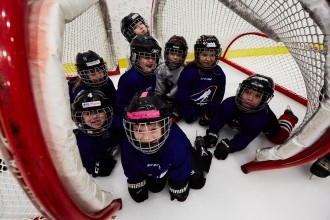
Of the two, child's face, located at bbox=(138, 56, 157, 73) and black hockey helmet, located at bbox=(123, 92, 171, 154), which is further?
child's face, located at bbox=(138, 56, 157, 73)

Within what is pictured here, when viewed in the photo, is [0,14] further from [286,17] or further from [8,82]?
[286,17]

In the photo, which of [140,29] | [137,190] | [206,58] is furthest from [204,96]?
[137,190]

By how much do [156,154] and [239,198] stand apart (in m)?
0.62

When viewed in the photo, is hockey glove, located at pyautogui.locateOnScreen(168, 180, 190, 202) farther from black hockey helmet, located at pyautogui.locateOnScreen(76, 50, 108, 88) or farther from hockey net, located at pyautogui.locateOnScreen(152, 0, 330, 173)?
black hockey helmet, located at pyautogui.locateOnScreen(76, 50, 108, 88)

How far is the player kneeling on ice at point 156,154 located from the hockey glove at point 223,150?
0.24 ft

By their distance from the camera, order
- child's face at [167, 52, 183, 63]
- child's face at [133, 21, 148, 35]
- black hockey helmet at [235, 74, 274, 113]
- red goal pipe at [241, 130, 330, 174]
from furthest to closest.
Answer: child's face at [133, 21, 148, 35], child's face at [167, 52, 183, 63], black hockey helmet at [235, 74, 274, 113], red goal pipe at [241, 130, 330, 174]

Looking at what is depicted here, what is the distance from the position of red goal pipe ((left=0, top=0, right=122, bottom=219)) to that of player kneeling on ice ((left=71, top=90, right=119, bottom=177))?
65 centimetres

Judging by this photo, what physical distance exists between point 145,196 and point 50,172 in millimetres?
837

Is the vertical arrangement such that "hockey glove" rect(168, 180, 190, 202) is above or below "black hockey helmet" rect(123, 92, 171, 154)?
below

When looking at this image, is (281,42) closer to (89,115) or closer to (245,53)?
(89,115)

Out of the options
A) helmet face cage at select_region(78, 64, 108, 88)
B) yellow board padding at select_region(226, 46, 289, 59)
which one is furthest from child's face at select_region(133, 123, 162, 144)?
yellow board padding at select_region(226, 46, 289, 59)

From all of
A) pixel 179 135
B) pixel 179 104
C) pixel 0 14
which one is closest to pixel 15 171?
pixel 0 14

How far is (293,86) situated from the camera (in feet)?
7.14

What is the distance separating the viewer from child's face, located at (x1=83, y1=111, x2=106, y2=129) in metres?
1.26
